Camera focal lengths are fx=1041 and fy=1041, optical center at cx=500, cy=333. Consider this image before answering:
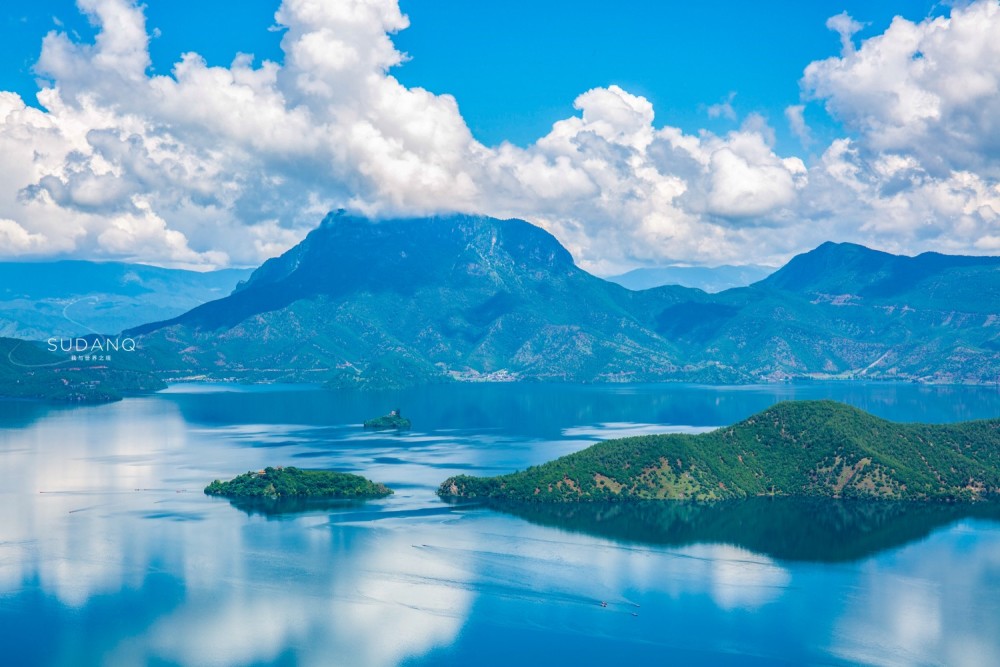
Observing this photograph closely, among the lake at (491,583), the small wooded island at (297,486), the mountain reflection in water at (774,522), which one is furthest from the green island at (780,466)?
the small wooded island at (297,486)

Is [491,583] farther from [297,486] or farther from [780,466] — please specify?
[780,466]

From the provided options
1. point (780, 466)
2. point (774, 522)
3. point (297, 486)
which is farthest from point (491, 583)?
point (780, 466)

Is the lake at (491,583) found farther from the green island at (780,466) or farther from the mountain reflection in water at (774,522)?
the green island at (780,466)

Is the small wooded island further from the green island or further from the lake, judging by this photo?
the green island

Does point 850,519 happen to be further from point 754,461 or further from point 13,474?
point 13,474

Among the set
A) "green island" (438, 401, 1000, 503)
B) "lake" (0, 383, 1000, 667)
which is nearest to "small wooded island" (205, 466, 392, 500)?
"lake" (0, 383, 1000, 667)

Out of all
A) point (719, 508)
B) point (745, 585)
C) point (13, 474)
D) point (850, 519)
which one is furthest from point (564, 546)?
point (13, 474)

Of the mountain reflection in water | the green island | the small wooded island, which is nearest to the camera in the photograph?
the mountain reflection in water
